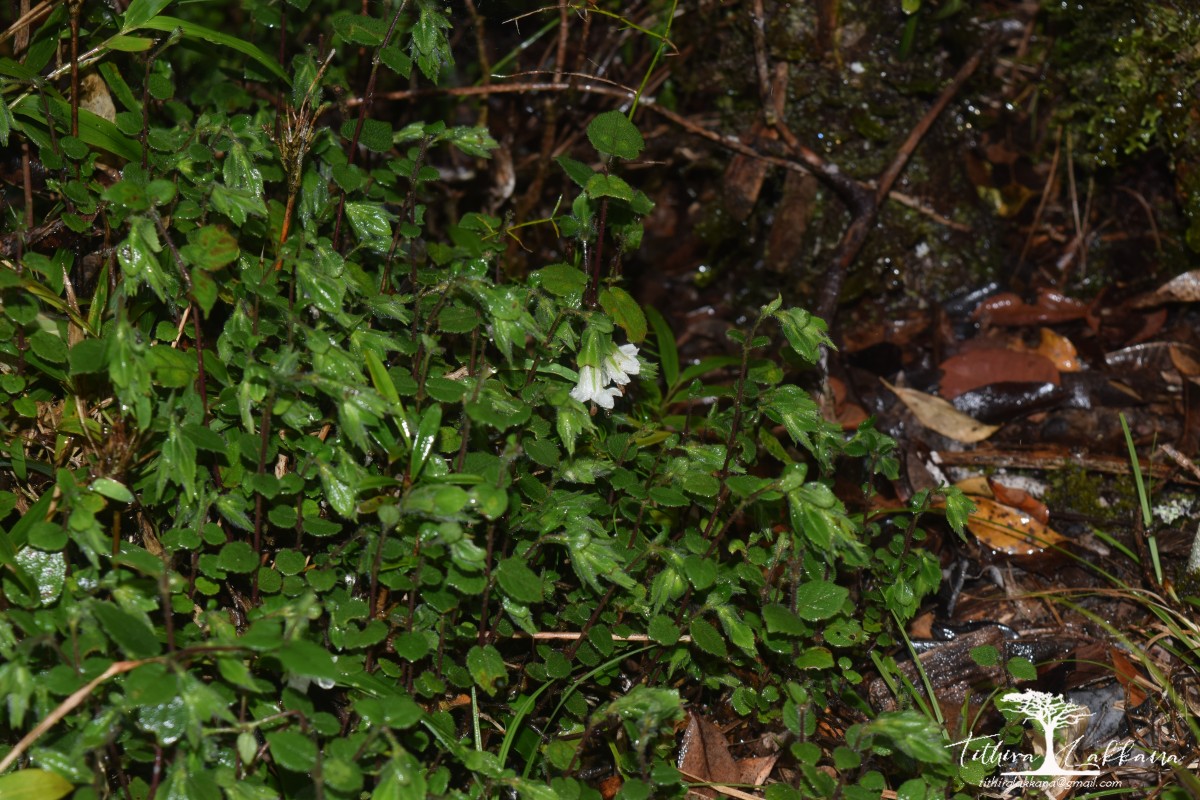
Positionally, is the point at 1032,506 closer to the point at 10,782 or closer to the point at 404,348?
the point at 404,348

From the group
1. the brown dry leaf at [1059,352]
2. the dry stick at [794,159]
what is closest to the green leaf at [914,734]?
the brown dry leaf at [1059,352]

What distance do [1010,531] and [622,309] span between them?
1.40 m

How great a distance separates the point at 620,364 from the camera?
214 cm

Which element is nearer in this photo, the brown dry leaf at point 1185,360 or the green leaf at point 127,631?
the green leaf at point 127,631

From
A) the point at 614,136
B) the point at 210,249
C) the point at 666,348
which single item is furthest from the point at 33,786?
the point at 666,348

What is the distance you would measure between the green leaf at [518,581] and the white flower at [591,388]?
1.23ft

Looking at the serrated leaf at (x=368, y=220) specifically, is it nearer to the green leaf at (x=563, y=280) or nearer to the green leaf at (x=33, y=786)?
the green leaf at (x=563, y=280)

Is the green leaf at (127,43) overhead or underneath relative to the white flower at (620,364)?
overhead

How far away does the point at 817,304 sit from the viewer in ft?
11.7

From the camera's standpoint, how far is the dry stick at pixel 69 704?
5.42ft

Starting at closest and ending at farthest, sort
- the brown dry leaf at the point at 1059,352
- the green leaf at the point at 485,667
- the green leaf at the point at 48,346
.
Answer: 1. the green leaf at the point at 485,667
2. the green leaf at the point at 48,346
3. the brown dry leaf at the point at 1059,352

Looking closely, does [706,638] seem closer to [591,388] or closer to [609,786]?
[609,786]

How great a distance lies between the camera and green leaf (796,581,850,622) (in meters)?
2.08

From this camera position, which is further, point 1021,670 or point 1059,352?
point 1059,352
